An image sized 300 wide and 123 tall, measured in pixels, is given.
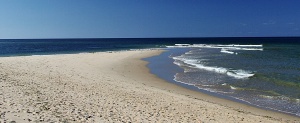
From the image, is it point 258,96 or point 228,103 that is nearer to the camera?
point 228,103

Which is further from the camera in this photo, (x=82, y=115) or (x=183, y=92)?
(x=183, y=92)

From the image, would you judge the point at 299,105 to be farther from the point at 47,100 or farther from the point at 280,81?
the point at 47,100

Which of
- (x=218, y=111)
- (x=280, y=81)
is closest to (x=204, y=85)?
(x=280, y=81)

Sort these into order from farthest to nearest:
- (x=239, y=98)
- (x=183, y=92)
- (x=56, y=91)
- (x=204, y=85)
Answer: (x=204, y=85) → (x=183, y=92) → (x=239, y=98) → (x=56, y=91)

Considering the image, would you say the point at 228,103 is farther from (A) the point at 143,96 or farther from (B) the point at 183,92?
(A) the point at 143,96

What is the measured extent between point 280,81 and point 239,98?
636 cm

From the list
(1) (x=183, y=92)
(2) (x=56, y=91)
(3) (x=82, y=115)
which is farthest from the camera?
(1) (x=183, y=92)

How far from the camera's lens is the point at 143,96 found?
1504 cm

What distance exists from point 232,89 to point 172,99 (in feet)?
17.9

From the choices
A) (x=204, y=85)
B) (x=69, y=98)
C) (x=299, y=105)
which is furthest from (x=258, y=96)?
(x=69, y=98)

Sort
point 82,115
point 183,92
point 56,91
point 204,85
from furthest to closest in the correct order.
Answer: point 204,85 < point 183,92 < point 56,91 < point 82,115

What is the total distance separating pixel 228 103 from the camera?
14.9 meters

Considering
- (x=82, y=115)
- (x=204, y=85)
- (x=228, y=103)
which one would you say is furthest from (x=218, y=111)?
(x=204, y=85)

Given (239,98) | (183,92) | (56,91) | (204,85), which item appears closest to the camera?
(56,91)
